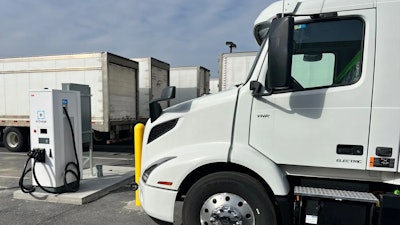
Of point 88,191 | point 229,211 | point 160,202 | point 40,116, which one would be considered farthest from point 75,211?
point 229,211

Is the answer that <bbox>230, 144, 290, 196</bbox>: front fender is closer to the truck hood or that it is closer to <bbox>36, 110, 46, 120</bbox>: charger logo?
the truck hood

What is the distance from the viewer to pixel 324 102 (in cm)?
278

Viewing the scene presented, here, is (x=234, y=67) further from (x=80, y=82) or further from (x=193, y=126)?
(x=193, y=126)

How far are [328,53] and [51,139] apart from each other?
4.39 meters

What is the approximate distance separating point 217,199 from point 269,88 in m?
1.18

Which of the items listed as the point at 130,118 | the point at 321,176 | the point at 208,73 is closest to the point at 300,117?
the point at 321,176

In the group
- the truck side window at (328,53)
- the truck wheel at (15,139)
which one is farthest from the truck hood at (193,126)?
the truck wheel at (15,139)

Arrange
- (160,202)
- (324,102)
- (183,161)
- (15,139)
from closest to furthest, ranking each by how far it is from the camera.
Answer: (324,102), (183,161), (160,202), (15,139)

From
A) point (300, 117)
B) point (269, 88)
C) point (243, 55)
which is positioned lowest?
point (300, 117)

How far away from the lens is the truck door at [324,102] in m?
2.71

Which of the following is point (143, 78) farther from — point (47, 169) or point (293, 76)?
point (293, 76)

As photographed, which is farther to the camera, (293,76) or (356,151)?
(293,76)

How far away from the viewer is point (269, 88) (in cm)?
280

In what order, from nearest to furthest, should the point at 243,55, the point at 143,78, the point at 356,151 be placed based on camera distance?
1. the point at 356,151
2. the point at 243,55
3. the point at 143,78
